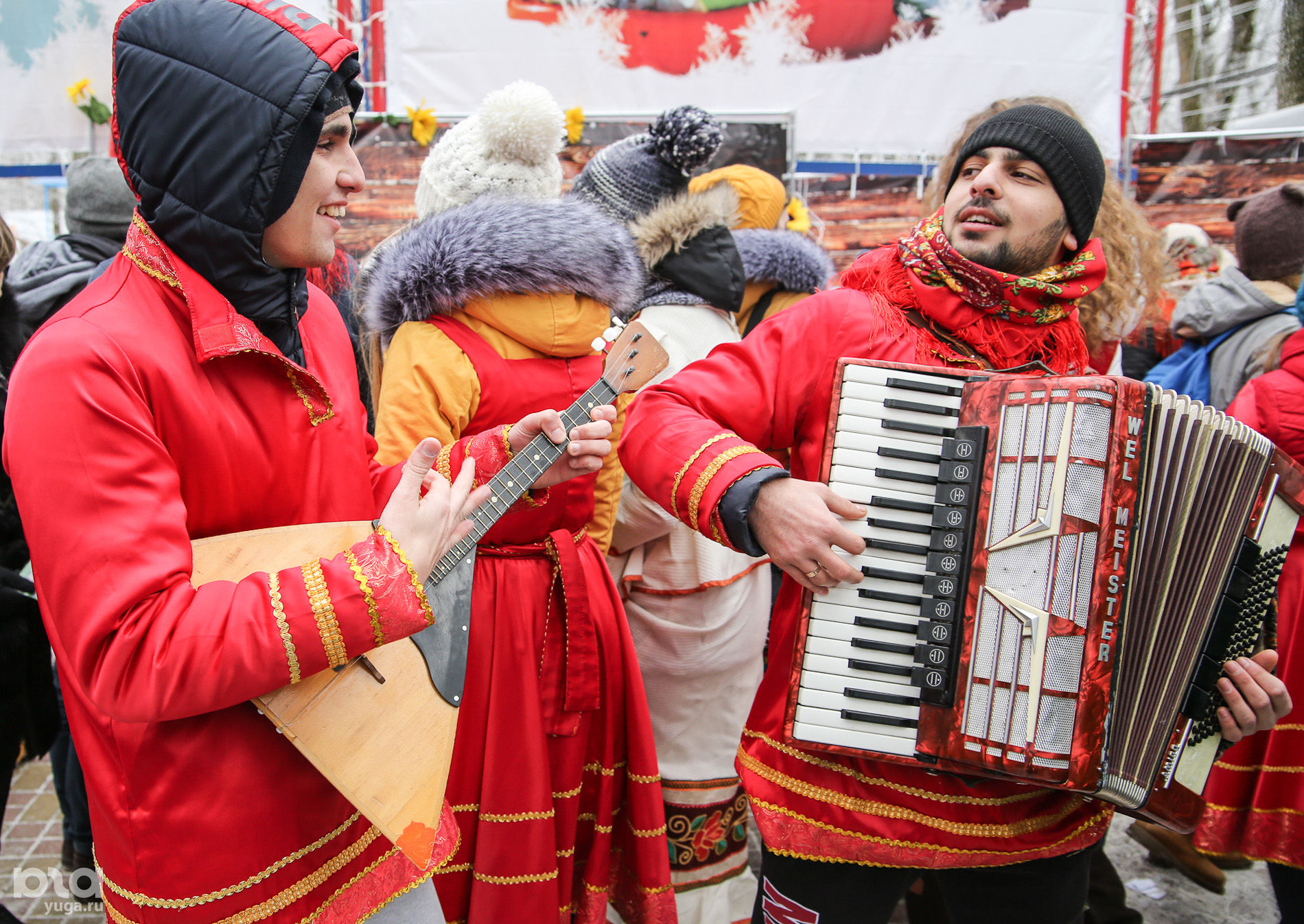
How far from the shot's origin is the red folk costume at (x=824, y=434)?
1684mm

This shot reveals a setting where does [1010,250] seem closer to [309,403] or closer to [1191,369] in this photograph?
[309,403]

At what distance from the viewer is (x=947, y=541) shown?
1.53m

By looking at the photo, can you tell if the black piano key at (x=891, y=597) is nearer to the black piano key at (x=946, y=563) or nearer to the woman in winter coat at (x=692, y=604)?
the black piano key at (x=946, y=563)

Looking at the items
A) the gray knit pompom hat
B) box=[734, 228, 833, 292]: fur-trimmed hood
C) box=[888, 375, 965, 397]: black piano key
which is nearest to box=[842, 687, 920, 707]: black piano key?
box=[888, 375, 965, 397]: black piano key

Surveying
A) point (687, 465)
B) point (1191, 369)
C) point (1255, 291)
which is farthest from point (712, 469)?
point (1191, 369)

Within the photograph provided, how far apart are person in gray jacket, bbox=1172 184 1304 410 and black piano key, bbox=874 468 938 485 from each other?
2.50 m

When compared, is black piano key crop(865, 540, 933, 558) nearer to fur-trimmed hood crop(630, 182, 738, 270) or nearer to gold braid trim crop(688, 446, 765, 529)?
gold braid trim crop(688, 446, 765, 529)

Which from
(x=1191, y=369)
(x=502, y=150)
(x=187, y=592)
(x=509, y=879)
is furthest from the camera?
(x=1191, y=369)

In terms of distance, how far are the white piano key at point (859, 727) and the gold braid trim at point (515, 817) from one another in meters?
0.99

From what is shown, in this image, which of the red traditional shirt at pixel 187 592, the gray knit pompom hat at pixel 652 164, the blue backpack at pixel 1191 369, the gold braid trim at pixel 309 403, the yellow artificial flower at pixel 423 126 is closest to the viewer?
the red traditional shirt at pixel 187 592

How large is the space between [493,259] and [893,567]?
52.1 inches

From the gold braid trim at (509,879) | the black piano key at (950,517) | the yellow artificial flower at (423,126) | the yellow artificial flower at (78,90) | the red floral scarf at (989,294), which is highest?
the yellow artificial flower at (78,90)

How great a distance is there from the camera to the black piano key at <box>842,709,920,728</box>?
154 centimetres

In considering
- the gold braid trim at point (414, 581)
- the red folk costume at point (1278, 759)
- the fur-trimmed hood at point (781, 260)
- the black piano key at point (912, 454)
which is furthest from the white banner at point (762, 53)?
the gold braid trim at point (414, 581)
